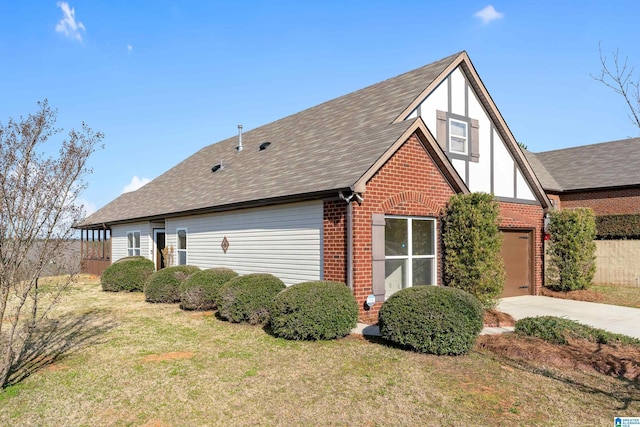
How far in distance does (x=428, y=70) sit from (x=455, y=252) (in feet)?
20.1

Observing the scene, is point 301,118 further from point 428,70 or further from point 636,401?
point 636,401

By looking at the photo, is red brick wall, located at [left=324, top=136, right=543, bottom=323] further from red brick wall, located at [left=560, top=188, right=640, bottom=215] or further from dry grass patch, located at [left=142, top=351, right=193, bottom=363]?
red brick wall, located at [left=560, top=188, right=640, bottom=215]

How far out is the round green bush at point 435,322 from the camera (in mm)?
7363

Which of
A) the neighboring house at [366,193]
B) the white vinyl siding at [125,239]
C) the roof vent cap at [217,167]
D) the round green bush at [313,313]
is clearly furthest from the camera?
the white vinyl siding at [125,239]

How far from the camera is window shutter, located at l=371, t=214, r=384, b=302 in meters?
9.99

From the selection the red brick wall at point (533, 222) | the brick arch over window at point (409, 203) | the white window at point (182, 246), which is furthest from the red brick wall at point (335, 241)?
the white window at point (182, 246)

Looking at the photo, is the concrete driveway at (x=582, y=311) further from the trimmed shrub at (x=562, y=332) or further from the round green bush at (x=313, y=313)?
the round green bush at (x=313, y=313)

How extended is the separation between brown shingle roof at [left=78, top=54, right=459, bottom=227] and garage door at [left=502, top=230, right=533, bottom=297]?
603 centimetres

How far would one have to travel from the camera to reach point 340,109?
16.4 metres

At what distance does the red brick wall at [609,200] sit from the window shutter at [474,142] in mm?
12813

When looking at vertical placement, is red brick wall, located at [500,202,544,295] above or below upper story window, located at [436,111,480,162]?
below

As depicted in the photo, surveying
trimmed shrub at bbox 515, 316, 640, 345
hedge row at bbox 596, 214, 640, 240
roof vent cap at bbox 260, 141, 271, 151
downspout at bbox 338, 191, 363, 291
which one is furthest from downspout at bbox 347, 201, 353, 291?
hedge row at bbox 596, 214, 640, 240

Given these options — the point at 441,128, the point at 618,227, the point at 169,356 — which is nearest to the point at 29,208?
the point at 169,356

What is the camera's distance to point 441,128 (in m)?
13.4
